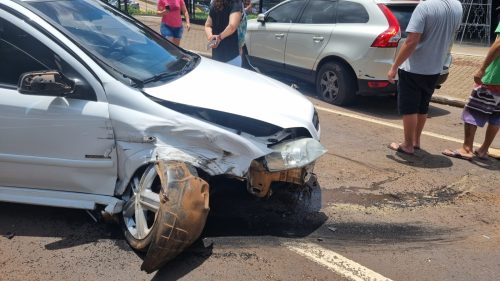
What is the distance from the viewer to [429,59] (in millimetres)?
4961

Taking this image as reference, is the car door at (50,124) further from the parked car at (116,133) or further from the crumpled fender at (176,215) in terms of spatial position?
the crumpled fender at (176,215)

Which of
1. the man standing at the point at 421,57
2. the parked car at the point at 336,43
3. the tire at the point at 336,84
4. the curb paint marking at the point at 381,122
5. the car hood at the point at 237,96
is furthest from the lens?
the tire at the point at 336,84

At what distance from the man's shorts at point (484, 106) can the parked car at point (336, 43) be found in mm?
1564

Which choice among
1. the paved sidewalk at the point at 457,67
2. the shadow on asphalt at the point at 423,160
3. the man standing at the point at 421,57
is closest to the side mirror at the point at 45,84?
the man standing at the point at 421,57

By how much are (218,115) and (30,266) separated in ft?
5.16

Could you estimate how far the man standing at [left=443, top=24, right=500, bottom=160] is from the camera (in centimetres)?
495

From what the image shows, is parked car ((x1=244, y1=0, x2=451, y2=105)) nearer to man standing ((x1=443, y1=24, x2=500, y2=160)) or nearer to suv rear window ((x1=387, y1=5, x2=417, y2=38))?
suv rear window ((x1=387, y1=5, x2=417, y2=38))

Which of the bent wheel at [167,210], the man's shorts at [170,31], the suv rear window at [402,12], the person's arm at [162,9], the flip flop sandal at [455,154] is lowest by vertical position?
the flip flop sandal at [455,154]

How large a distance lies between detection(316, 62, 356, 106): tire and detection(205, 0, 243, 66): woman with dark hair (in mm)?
2165

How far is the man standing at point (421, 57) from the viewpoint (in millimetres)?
4812

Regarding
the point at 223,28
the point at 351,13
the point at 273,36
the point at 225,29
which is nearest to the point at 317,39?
the point at 351,13

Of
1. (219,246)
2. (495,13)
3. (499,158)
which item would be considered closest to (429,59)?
(499,158)

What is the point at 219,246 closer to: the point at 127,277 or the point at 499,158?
the point at 127,277

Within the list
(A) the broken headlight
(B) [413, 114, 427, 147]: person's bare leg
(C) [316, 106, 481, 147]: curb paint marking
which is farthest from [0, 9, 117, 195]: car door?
(C) [316, 106, 481, 147]: curb paint marking
